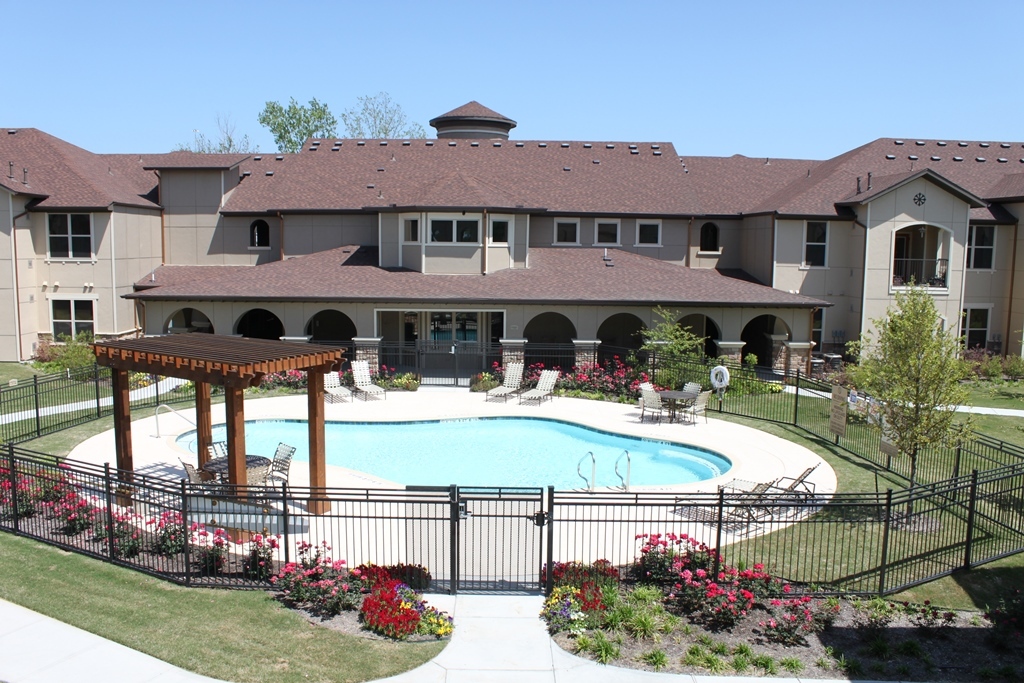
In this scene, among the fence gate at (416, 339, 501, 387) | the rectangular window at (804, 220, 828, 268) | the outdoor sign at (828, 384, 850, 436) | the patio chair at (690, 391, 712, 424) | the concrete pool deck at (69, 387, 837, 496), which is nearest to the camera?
the concrete pool deck at (69, 387, 837, 496)

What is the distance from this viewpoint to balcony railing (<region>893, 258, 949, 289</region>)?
31.1 metres

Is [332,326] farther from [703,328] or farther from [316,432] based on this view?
[316,432]

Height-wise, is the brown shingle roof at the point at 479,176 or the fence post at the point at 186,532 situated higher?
the brown shingle roof at the point at 479,176

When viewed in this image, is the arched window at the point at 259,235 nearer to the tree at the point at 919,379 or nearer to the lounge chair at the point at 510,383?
the lounge chair at the point at 510,383

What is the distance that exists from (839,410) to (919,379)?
498cm

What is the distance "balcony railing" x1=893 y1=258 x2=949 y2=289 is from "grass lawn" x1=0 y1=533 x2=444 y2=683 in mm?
27249

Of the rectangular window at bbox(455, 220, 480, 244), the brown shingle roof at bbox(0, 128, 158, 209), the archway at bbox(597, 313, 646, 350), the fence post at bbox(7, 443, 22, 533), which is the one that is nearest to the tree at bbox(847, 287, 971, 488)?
the fence post at bbox(7, 443, 22, 533)

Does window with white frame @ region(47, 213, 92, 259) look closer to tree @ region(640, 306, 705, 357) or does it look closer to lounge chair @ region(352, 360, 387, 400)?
lounge chair @ region(352, 360, 387, 400)

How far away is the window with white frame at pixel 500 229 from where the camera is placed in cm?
3031

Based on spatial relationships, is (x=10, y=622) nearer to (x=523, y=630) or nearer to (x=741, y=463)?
(x=523, y=630)

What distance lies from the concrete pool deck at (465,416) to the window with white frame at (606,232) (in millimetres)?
9671

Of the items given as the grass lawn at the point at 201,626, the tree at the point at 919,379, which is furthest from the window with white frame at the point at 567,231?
the grass lawn at the point at 201,626

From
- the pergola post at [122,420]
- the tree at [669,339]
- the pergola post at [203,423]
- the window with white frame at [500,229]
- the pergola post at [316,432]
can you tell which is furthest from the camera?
Result: the window with white frame at [500,229]

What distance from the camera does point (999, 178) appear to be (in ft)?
113
